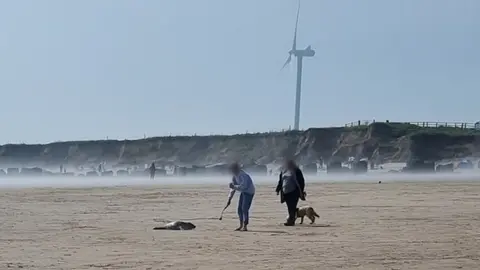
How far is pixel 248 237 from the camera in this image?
17.0 m

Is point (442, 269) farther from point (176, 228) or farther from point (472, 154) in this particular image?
point (472, 154)

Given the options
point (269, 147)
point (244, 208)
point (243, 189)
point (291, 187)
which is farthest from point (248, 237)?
point (269, 147)

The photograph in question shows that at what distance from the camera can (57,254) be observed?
1427cm

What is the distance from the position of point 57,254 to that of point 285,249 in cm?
346

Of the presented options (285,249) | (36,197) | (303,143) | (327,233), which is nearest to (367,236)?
(327,233)

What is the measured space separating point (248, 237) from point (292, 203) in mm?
3770

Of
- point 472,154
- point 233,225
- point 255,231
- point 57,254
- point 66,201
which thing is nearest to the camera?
point 57,254

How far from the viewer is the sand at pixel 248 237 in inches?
518

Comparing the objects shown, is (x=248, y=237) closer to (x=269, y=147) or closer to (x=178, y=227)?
(x=178, y=227)

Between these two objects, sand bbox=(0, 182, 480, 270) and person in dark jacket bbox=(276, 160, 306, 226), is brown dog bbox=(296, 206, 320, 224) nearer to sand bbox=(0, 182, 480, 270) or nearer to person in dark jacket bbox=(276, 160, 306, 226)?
person in dark jacket bbox=(276, 160, 306, 226)

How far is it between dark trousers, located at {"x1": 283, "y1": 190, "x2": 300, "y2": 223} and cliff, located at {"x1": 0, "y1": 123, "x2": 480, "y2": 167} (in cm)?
4066

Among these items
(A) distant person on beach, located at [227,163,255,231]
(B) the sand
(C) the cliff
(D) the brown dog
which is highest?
(C) the cliff

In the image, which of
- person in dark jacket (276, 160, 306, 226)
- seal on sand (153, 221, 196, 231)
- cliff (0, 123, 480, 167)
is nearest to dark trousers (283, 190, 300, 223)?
person in dark jacket (276, 160, 306, 226)

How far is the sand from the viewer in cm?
1316
